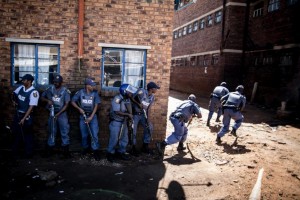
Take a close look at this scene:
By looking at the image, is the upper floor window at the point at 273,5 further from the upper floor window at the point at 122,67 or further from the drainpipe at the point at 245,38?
the upper floor window at the point at 122,67

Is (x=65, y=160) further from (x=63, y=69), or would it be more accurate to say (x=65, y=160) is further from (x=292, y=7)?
(x=292, y=7)

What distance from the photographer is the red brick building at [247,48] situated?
13.8m

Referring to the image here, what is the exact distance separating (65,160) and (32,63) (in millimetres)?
2678

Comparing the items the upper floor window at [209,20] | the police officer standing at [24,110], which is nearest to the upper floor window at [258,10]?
the upper floor window at [209,20]

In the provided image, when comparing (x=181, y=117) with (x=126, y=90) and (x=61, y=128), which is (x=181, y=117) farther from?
(x=61, y=128)

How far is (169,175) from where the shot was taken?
5590mm

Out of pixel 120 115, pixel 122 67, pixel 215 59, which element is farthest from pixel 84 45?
pixel 215 59

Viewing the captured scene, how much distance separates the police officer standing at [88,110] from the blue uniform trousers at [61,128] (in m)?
0.35

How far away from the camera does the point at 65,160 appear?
6.11 m

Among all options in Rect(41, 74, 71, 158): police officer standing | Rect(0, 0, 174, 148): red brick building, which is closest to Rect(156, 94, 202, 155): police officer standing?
Rect(0, 0, 174, 148): red brick building

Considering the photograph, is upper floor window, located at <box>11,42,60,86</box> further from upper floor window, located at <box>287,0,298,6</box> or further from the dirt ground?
upper floor window, located at <box>287,0,298,6</box>

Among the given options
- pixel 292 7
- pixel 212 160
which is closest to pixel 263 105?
pixel 292 7

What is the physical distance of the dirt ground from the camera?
4.71m

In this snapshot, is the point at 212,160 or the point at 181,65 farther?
the point at 181,65
